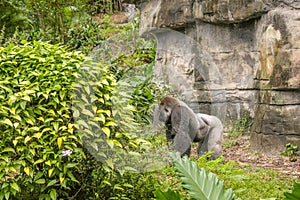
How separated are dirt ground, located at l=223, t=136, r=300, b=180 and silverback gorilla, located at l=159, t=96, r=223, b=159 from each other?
2.05ft

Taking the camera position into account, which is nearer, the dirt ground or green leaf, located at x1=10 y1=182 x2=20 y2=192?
green leaf, located at x1=10 y1=182 x2=20 y2=192

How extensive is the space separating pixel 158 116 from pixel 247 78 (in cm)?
376

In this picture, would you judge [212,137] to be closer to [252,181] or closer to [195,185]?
[252,181]

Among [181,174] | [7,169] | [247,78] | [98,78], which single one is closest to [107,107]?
[98,78]

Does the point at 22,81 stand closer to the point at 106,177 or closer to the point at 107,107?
the point at 107,107

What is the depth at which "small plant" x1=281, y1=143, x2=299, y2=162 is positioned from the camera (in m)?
8.24

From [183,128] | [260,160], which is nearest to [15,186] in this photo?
[183,128]

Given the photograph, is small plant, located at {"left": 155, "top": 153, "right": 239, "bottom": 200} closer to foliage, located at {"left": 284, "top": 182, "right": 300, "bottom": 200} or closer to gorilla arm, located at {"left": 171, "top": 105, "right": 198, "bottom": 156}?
foliage, located at {"left": 284, "top": 182, "right": 300, "bottom": 200}

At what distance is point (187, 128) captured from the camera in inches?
288

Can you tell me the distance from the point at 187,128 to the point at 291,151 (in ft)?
6.14

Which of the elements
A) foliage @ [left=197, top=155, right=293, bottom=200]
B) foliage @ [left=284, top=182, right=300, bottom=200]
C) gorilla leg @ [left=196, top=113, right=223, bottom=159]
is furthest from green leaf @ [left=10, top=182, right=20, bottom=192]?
gorilla leg @ [left=196, top=113, right=223, bottom=159]

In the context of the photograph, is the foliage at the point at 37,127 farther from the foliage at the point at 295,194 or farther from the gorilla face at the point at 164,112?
the foliage at the point at 295,194

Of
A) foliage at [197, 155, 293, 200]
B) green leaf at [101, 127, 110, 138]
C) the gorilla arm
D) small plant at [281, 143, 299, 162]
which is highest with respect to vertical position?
green leaf at [101, 127, 110, 138]

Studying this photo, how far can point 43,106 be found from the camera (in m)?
4.56
